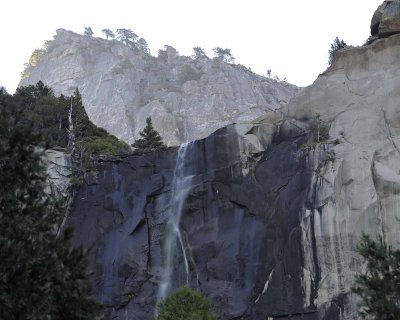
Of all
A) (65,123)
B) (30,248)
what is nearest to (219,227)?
(65,123)

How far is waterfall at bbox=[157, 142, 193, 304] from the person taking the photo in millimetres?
39159

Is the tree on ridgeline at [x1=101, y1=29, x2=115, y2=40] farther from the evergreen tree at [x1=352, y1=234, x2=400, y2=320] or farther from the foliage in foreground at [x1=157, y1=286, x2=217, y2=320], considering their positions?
the evergreen tree at [x1=352, y1=234, x2=400, y2=320]

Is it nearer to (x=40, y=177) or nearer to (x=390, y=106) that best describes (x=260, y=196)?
(x=390, y=106)

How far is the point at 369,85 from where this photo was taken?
37.7m

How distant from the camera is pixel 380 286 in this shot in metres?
16.8

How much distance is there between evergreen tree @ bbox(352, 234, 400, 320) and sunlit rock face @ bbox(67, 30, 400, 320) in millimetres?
15588

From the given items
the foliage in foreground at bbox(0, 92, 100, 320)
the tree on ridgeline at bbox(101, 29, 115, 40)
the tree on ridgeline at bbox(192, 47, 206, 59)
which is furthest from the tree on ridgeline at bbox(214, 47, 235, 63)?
the foliage in foreground at bbox(0, 92, 100, 320)

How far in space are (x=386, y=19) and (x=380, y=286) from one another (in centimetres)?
2610

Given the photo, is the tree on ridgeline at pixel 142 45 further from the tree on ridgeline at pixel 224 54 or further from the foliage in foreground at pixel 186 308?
the foliage in foreground at pixel 186 308

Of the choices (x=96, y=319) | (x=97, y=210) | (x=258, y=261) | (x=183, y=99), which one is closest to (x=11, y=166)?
(x=96, y=319)

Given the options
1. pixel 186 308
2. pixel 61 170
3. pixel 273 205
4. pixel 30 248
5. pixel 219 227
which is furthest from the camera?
pixel 61 170

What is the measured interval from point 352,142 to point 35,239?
80.6 ft

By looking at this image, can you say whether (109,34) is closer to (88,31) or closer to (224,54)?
(88,31)

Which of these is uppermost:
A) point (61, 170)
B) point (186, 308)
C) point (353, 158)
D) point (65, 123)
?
point (65, 123)
